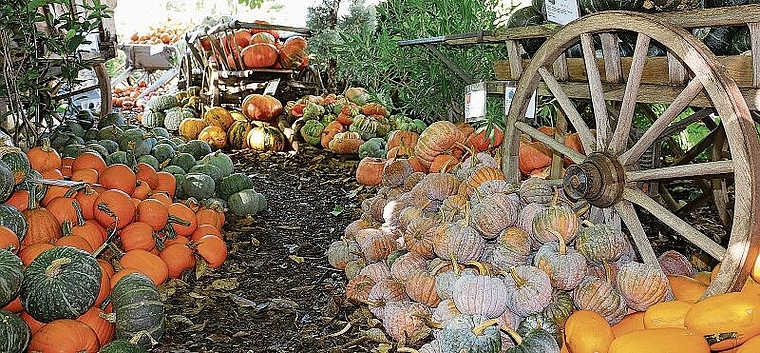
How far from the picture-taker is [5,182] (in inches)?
119

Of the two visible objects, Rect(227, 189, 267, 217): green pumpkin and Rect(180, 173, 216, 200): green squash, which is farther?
Rect(227, 189, 267, 217): green pumpkin

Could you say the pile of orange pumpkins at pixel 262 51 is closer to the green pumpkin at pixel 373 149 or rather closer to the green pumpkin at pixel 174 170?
the green pumpkin at pixel 373 149

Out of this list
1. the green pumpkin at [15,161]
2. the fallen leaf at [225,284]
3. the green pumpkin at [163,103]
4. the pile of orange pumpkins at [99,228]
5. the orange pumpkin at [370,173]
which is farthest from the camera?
the green pumpkin at [163,103]

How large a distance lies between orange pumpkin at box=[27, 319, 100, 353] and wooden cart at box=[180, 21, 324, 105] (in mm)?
5609

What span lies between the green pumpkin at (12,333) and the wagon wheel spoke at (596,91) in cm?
216

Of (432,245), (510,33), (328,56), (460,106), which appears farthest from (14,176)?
(328,56)

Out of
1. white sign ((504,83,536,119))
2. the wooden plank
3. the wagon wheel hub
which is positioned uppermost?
the wooden plank

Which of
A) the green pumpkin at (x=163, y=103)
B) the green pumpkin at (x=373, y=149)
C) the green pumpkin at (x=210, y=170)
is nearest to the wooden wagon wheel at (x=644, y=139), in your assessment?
the green pumpkin at (x=210, y=170)

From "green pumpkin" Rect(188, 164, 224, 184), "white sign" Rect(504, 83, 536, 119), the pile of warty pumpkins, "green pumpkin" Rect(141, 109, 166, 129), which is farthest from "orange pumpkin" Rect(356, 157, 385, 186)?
"green pumpkin" Rect(141, 109, 166, 129)

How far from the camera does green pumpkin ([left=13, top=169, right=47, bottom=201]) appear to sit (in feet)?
Answer: 10.8

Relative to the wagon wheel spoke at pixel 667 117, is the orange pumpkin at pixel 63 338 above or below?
below

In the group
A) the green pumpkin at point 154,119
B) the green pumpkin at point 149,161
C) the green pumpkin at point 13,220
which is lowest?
Answer: the green pumpkin at point 154,119

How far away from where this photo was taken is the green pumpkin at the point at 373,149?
6.42 meters

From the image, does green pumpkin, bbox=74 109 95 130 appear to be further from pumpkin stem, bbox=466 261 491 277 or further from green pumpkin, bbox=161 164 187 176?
pumpkin stem, bbox=466 261 491 277
